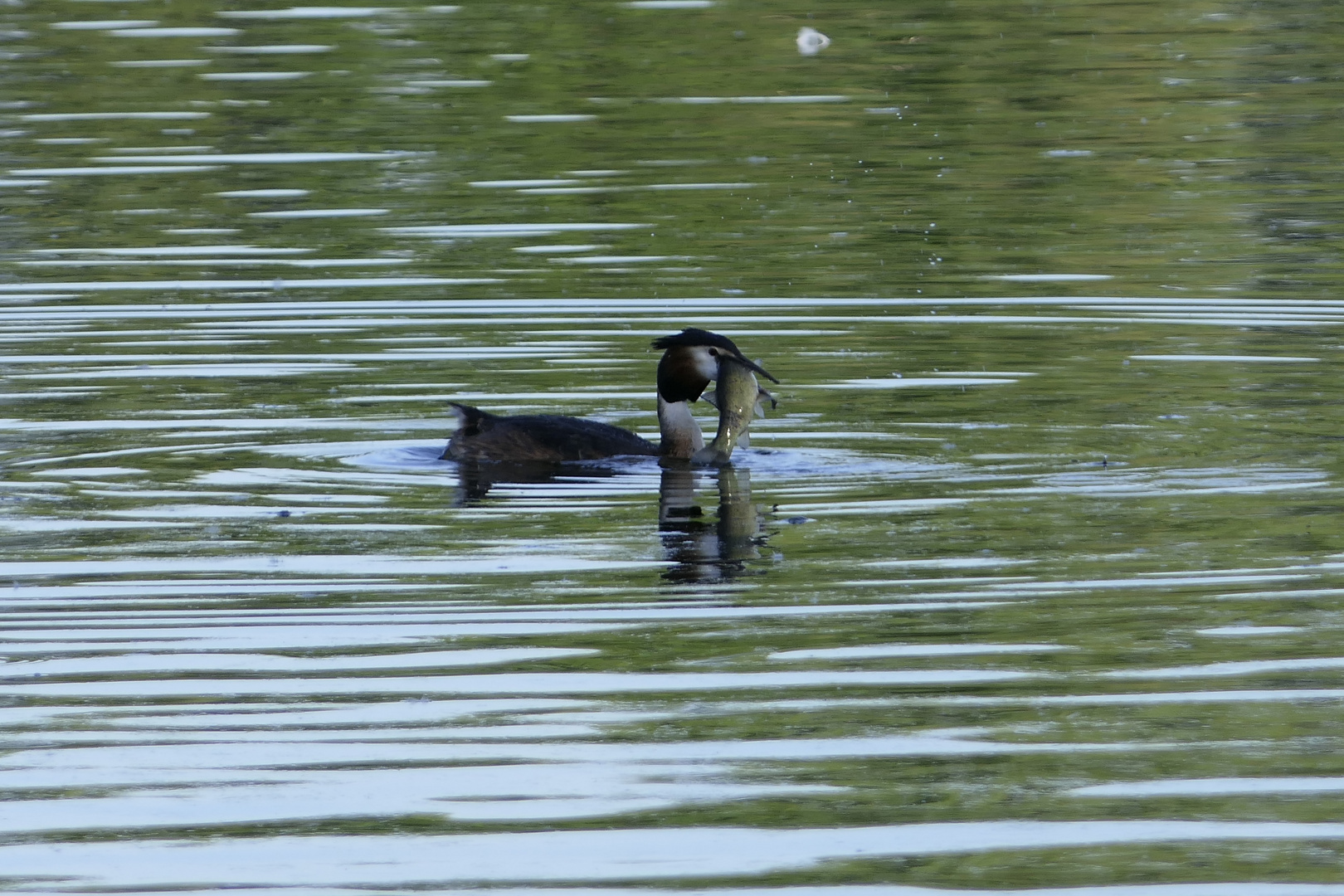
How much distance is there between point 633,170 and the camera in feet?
75.4

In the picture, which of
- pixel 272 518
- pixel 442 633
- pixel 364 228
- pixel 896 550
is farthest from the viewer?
pixel 364 228

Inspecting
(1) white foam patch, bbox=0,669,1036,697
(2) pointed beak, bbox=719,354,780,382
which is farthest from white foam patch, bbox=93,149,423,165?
(1) white foam patch, bbox=0,669,1036,697

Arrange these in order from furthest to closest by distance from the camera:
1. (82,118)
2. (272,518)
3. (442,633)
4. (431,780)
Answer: (82,118) < (272,518) < (442,633) < (431,780)

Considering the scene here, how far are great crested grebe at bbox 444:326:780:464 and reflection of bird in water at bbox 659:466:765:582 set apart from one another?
0.79 ft

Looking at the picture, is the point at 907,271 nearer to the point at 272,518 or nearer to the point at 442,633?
the point at 272,518

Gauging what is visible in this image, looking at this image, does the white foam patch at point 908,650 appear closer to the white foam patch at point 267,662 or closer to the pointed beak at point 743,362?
the white foam patch at point 267,662

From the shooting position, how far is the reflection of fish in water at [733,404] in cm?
1227

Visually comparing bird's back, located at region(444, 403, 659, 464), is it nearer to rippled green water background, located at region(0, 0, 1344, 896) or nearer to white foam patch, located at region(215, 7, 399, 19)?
rippled green water background, located at region(0, 0, 1344, 896)

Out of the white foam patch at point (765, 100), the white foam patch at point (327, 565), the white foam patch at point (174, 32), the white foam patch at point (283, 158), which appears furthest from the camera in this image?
the white foam patch at point (174, 32)

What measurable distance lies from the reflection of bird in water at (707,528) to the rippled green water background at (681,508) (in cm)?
4

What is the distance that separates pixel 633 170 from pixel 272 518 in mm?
12374

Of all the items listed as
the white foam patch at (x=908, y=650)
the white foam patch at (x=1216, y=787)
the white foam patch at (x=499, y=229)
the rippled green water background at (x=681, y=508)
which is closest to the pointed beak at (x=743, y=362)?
the rippled green water background at (x=681, y=508)

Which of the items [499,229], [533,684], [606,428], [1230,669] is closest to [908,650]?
[1230,669]

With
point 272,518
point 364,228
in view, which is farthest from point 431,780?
point 364,228
